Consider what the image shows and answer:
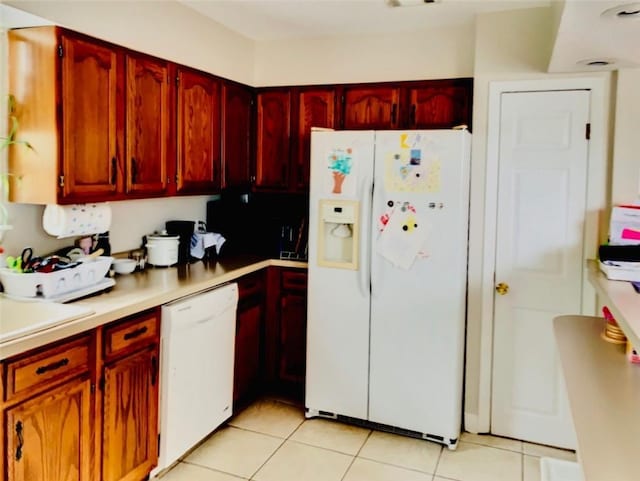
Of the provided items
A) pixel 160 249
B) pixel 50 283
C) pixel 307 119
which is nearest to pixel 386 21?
pixel 307 119

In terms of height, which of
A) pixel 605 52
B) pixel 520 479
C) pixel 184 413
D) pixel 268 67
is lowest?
pixel 520 479

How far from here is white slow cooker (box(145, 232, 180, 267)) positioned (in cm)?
318

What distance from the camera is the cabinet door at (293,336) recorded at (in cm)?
360

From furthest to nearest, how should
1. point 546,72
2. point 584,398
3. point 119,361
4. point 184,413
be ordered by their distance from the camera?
point 546,72 < point 184,413 < point 119,361 < point 584,398

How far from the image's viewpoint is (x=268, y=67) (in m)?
3.98

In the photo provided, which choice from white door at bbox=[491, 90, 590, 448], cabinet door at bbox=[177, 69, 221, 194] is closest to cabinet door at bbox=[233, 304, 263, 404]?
cabinet door at bbox=[177, 69, 221, 194]

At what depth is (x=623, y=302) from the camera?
178cm

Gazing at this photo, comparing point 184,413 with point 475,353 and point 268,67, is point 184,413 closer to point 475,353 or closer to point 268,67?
point 475,353

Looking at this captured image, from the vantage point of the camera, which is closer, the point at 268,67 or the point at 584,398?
the point at 584,398

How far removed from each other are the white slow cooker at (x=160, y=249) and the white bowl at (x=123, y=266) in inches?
8.9

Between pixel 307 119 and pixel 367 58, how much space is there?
563mm

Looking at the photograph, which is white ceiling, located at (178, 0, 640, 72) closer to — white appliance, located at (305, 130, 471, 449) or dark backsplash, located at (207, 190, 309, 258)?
white appliance, located at (305, 130, 471, 449)

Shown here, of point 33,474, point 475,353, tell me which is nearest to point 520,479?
point 475,353

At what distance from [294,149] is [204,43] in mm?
882
